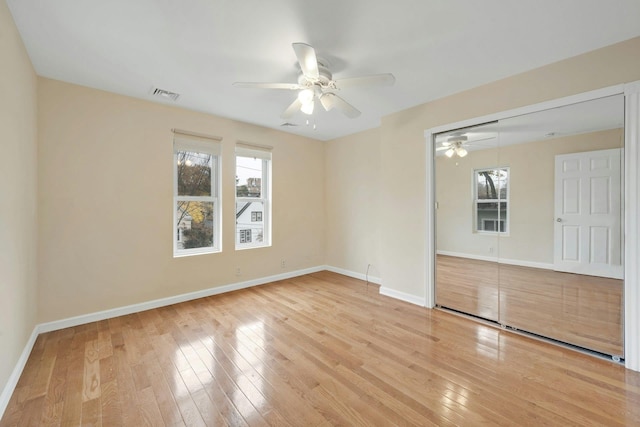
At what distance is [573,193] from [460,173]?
108 cm

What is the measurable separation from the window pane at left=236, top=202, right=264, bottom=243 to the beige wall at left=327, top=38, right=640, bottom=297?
1.98 m

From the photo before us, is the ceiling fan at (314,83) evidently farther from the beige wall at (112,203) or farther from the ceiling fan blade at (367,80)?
the beige wall at (112,203)

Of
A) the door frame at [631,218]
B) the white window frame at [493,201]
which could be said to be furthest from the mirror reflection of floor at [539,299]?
the white window frame at [493,201]

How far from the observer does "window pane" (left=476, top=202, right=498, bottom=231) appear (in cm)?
312

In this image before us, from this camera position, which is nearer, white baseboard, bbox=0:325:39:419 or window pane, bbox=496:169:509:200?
white baseboard, bbox=0:325:39:419

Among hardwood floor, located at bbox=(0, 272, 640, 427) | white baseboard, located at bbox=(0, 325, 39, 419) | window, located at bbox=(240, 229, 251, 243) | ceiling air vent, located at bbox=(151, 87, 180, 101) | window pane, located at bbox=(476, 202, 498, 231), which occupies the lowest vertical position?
hardwood floor, located at bbox=(0, 272, 640, 427)

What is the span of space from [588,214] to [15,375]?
194 inches

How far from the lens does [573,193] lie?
2580mm

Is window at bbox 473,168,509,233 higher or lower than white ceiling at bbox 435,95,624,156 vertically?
lower

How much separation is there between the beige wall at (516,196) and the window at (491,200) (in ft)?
0.18

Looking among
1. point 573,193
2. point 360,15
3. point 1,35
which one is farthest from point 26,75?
point 573,193

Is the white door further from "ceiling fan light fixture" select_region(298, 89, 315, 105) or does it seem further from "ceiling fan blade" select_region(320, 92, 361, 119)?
"ceiling fan light fixture" select_region(298, 89, 315, 105)

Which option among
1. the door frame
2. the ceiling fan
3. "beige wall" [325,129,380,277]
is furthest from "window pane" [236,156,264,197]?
the door frame

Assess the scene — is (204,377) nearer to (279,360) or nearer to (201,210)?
(279,360)
